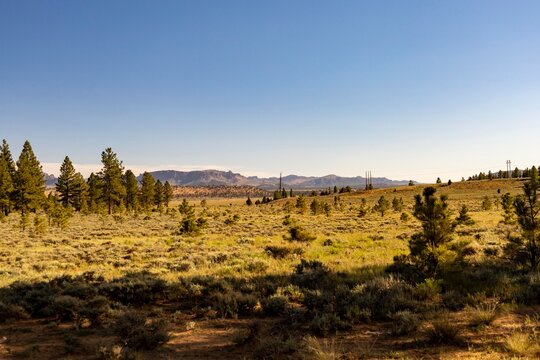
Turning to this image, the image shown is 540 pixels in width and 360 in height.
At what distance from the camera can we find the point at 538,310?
8234mm

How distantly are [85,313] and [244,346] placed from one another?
4699 millimetres

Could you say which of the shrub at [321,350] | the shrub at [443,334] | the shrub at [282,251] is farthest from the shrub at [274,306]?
the shrub at [282,251]

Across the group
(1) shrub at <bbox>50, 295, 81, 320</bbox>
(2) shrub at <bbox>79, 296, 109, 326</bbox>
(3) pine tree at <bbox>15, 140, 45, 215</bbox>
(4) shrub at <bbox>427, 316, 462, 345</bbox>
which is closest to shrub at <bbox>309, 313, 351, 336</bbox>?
(4) shrub at <bbox>427, 316, 462, 345</bbox>

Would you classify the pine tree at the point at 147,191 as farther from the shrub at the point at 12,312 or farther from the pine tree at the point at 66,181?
the shrub at the point at 12,312

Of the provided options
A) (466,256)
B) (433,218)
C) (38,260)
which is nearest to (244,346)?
(433,218)

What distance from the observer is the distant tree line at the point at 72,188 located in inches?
2226

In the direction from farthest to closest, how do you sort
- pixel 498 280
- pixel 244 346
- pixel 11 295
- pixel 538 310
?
pixel 11 295
pixel 498 280
pixel 538 310
pixel 244 346

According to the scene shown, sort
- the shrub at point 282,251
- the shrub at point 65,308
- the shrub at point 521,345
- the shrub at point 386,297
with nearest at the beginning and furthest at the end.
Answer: the shrub at point 521,345 → the shrub at point 386,297 → the shrub at point 65,308 → the shrub at point 282,251

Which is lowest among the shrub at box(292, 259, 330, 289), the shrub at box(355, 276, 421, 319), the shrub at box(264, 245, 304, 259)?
the shrub at box(264, 245, 304, 259)

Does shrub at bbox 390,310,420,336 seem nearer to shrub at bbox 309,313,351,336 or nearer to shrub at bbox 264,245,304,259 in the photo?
shrub at bbox 309,313,351,336

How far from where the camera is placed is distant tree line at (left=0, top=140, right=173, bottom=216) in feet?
185

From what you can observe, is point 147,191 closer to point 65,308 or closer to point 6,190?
point 6,190

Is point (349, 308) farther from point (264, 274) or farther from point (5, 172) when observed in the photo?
point (5, 172)

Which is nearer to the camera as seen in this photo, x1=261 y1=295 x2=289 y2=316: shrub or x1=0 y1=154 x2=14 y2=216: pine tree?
x1=261 y1=295 x2=289 y2=316: shrub
